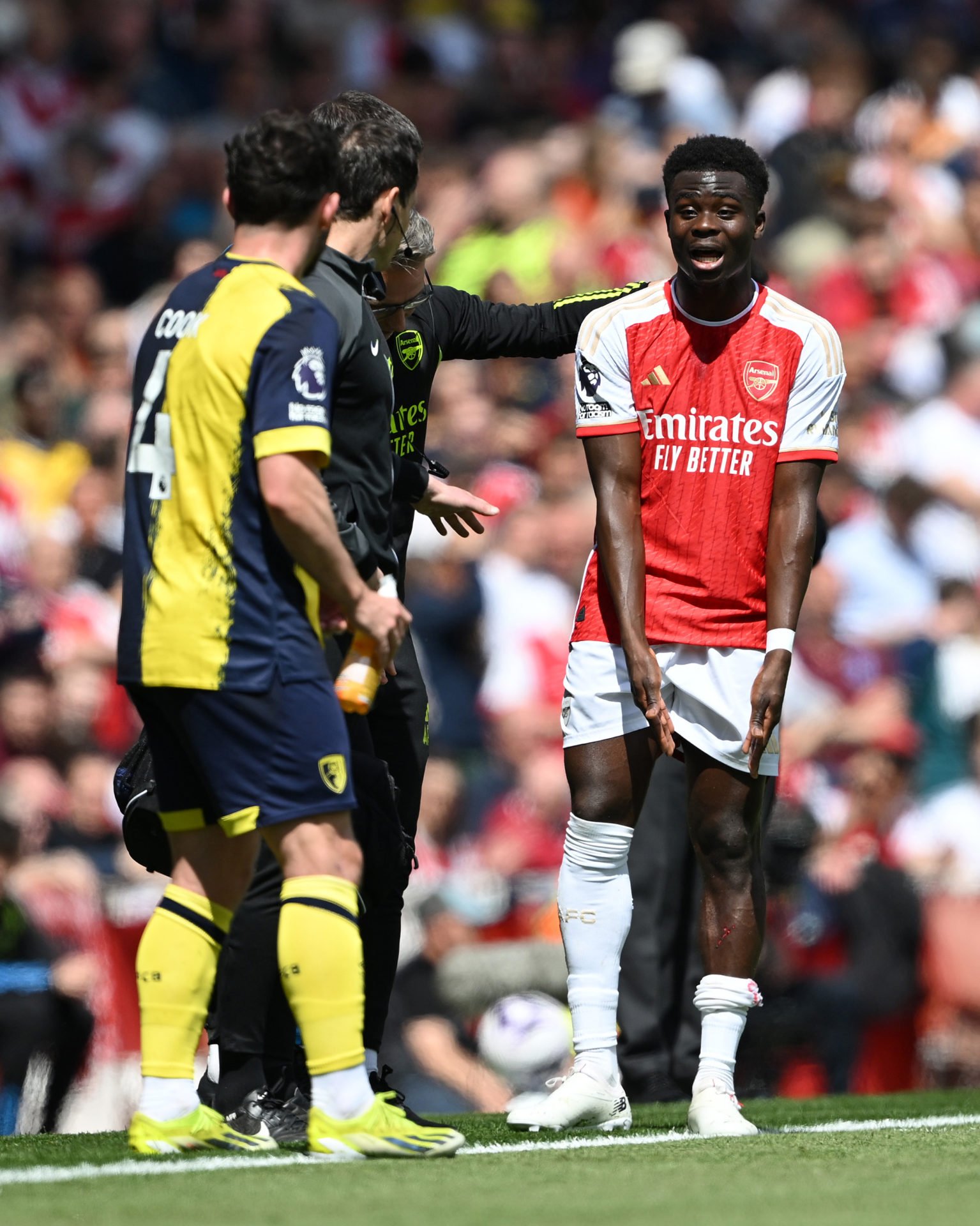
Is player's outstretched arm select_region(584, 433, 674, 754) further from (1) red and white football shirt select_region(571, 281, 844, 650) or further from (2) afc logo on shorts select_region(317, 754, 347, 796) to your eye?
(2) afc logo on shorts select_region(317, 754, 347, 796)

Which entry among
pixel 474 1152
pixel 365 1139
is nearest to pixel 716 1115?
pixel 474 1152

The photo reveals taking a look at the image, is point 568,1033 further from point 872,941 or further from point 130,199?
point 130,199

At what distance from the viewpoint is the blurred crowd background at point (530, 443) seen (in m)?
8.09

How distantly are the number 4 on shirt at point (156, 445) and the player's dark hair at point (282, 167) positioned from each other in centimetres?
37

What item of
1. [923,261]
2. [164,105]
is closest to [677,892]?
[923,261]

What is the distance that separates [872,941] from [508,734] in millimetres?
1978

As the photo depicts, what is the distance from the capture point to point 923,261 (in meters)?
13.1

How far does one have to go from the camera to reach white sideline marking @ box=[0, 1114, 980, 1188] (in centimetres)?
404

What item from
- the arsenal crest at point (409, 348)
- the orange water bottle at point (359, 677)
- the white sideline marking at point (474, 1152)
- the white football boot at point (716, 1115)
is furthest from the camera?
the arsenal crest at point (409, 348)

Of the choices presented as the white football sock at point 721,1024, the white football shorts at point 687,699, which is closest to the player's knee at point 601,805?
the white football shorts at point 687,699

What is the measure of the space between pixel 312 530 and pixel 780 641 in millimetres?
1454

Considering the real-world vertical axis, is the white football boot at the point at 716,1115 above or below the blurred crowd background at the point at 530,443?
below

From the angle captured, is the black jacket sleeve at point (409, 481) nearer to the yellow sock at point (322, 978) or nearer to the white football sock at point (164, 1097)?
the yellow sock at point (322, 978)

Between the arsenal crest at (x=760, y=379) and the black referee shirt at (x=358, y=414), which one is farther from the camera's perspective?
the arsenal crest at (x=760, y=379)
